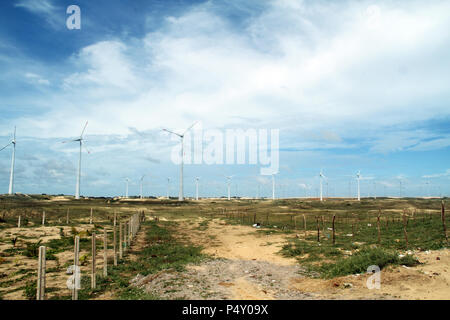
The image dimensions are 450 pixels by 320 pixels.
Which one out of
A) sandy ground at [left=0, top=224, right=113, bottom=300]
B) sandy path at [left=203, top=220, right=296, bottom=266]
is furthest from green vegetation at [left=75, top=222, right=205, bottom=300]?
sandy path at [left=203, top=220, right=296, bottom=266]

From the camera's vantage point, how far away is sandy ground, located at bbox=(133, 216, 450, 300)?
37.9 feet

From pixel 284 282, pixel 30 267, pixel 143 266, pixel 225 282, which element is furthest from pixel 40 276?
pixel 284 282

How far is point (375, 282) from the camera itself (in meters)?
12.6

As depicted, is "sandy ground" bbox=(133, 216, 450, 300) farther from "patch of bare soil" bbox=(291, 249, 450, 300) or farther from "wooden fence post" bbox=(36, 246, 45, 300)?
"wooden fence post" bbox=(36, 246, 45, 300)

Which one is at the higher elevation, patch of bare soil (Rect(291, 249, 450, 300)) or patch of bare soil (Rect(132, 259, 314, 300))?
patch of bare soil (Rect(291, 249, 450, 300))

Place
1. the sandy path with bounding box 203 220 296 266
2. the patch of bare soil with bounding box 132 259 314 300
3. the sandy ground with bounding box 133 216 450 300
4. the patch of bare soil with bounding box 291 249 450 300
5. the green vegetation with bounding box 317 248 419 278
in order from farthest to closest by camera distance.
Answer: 1. the sandy path with bounding box 203 220 296 266
2. the green vegetation with bounding box 317 248 419 278
3. the patch of bare soil with bounding box 132 259 314 300
4. the sandy ground with bounding box 133 216 450 300
5. the patch of bare soil with bounding box 291 249 450 300

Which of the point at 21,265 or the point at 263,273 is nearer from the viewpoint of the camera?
the point at 263,273

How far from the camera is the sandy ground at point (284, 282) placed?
1156cm

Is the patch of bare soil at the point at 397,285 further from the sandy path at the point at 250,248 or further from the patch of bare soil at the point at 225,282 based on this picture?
the sandy path at the point at 250,248

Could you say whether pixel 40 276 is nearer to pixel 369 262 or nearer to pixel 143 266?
pixel 143 266

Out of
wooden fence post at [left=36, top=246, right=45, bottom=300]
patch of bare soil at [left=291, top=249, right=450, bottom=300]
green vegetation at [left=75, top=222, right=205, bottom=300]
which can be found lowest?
green vegetation at [left=75, top=222, right=205, bottom=300]
